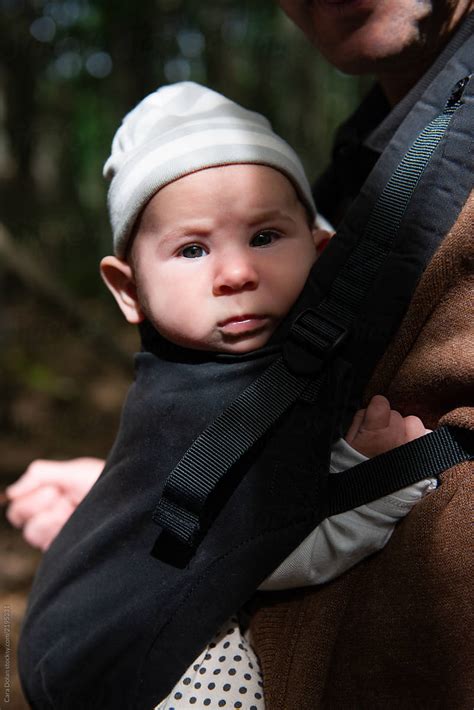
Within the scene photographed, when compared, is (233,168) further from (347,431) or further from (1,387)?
(1,387)

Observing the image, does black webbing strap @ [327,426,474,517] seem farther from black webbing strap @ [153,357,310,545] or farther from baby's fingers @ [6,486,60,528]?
baby's fingers @ [6,486,60,528]

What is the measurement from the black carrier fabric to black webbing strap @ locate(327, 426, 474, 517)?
0.13 ft

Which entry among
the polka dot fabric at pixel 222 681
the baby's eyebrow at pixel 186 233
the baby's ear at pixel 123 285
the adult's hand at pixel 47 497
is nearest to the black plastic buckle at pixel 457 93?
the baby's eyebrow at pixel 186 233

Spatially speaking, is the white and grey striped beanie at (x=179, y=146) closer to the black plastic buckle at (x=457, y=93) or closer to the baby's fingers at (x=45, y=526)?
the black plastic buckle at (x=457, y=93)

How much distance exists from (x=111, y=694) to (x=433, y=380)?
2.31ft

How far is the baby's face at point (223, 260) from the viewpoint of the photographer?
1.15 metres

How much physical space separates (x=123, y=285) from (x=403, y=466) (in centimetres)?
64

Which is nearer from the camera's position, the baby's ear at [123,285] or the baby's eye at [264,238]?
the baby's eye at [264,238]

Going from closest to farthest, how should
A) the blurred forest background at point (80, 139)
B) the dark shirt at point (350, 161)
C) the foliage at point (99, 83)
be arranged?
the dark shirt at point (350, 161) → the blurred forest background at point (80, 139) → the foliage at point (99, 83)

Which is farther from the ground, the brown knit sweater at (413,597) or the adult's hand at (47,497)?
the brown knit sweater at (413,597)

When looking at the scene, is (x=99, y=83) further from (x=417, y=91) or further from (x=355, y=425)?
(x=355, y=425)

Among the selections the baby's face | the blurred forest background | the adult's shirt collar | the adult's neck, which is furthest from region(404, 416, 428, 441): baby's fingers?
the blurred forest background

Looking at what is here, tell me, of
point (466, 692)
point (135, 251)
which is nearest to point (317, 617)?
point (466, 692)

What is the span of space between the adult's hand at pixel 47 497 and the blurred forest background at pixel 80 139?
3.55 ft
